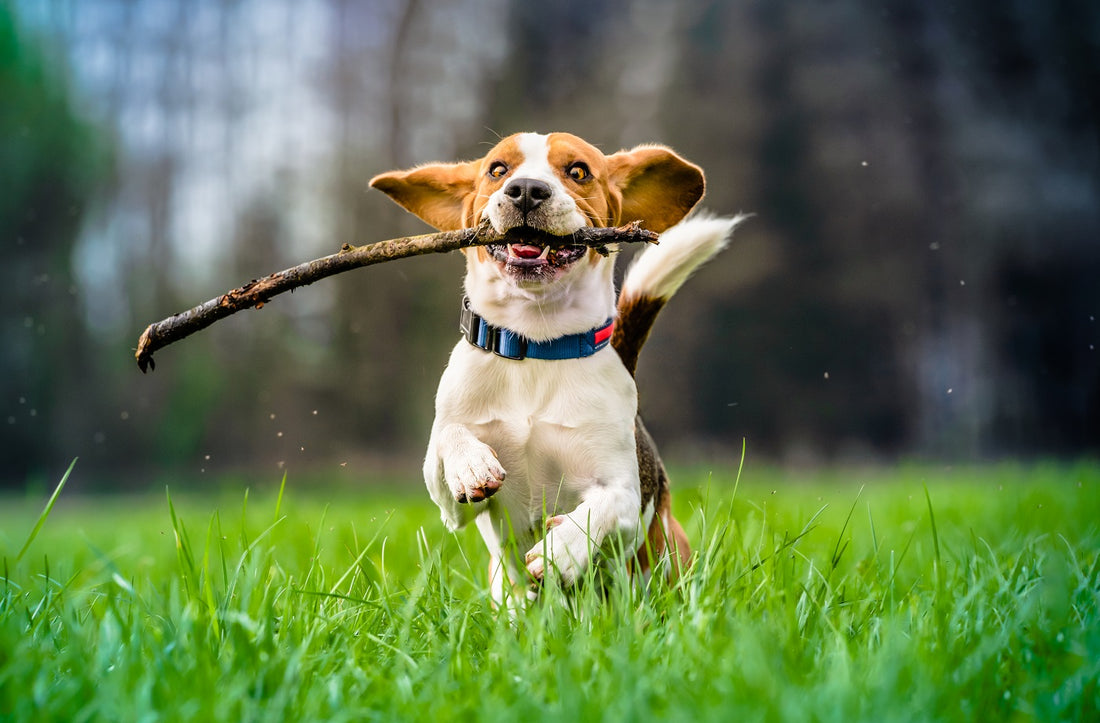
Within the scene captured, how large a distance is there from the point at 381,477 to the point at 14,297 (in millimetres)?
7524

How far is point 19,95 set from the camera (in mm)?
10297

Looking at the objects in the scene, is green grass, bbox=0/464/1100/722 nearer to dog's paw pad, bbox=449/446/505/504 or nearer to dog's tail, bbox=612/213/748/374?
dog's paw pad, bbox=449/446/505/504

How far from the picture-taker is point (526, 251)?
2.23m

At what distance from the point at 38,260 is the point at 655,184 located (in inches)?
364

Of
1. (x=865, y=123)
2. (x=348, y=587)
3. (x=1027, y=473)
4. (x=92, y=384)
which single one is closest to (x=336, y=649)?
(x=348, y=587)

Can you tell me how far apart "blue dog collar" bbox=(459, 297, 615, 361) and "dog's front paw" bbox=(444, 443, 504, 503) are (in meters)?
0.30

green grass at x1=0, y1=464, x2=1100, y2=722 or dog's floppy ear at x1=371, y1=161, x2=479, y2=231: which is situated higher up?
dog's floppy ear at x1=371, y1=161, x2=479, y2=231

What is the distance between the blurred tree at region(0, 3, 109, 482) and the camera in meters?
9.49

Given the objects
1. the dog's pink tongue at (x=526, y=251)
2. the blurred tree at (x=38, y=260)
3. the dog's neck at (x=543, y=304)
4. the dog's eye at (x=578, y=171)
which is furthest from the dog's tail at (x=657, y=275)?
the blurred tree at (x=38, y=260)

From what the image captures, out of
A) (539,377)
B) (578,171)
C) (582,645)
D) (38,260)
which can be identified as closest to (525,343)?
(539,377)

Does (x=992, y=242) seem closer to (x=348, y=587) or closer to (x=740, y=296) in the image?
(x=740, y=296)

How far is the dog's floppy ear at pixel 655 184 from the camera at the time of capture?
8.48 ft

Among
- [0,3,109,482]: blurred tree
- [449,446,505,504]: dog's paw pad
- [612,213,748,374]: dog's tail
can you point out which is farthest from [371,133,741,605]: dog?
[0,3,109,482]: blurred tree

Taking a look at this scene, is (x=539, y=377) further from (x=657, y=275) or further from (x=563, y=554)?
(x=657, y=275)
